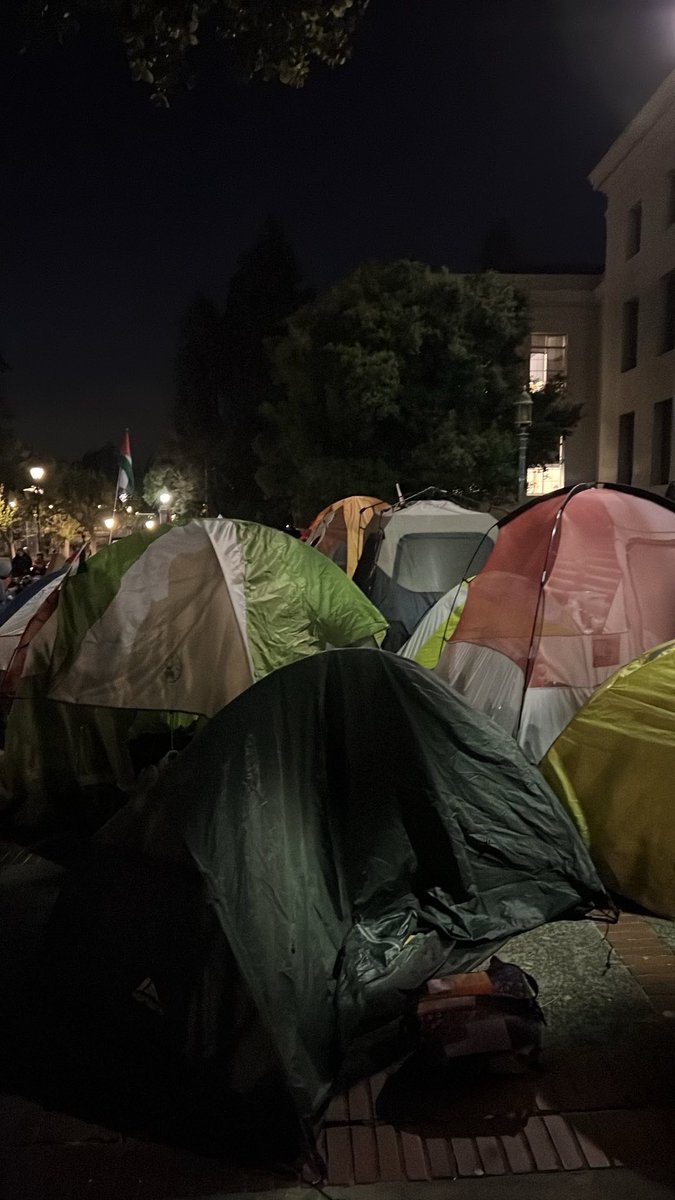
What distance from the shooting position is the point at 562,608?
545cm

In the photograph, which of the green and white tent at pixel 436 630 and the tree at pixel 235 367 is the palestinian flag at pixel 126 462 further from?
the tree at pixel 235 367

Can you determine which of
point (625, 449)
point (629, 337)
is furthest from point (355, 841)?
point (629, 337)

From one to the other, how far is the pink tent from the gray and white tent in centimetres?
361

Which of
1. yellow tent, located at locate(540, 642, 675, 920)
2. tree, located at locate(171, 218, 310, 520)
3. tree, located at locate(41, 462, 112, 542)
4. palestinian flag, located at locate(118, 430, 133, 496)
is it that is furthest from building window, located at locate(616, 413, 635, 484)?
tree, located at locate(41, 462, 112, 542)

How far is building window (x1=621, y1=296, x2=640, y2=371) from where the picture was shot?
70.3 ft

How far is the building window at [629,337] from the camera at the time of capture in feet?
70.3

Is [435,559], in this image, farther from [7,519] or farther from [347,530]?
[7,519]

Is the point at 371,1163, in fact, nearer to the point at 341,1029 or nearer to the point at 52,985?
the point at 341,1029

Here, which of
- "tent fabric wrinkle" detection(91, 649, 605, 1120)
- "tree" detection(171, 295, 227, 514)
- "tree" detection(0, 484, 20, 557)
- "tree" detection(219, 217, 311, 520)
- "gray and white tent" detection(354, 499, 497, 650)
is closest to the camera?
"tent fabric wrinkle" detection(91, 649, 605, 1120)

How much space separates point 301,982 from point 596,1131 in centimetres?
109

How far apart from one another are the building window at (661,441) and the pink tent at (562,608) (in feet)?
50.1

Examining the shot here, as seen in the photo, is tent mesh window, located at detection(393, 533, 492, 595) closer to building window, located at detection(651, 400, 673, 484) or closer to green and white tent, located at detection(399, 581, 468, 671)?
green and white tent, located at detection(399, 581, 468, 671)

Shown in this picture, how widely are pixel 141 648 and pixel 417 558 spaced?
520 centimetres

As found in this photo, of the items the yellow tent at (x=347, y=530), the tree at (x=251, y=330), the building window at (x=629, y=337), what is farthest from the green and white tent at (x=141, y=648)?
the tree at (x=251, y=330)
